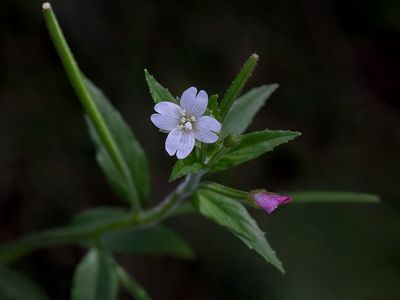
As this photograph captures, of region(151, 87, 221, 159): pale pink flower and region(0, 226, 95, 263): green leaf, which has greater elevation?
region(151, 87, 221, 159): pale pink flower

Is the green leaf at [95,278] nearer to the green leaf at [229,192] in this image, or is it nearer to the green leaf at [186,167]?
the green leaf at [229,192]

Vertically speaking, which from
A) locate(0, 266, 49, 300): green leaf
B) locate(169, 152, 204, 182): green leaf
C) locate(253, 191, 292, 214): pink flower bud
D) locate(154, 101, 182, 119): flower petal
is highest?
locate(154, 101, 182, 119): flower petal

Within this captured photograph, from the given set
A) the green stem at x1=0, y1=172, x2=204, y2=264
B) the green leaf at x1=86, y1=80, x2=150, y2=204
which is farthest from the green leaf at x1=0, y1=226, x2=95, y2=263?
the green leaf at x1=86, y1=80, x2=150, y2=204

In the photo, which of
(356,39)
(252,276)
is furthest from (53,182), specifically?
(356,39)

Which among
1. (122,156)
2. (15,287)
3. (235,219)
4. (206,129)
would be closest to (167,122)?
(206,129)

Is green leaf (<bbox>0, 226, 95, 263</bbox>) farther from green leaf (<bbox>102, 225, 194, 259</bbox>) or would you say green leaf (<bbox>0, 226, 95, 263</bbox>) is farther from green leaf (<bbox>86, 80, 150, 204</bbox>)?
green leaf (<bbox>86, 80, 150, 204</bbox>)

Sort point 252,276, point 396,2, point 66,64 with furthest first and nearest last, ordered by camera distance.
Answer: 1. point 396,2
2. point 252,276
3. point 66,64

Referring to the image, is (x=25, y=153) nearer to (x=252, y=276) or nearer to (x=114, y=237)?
(x=114, y=237)
